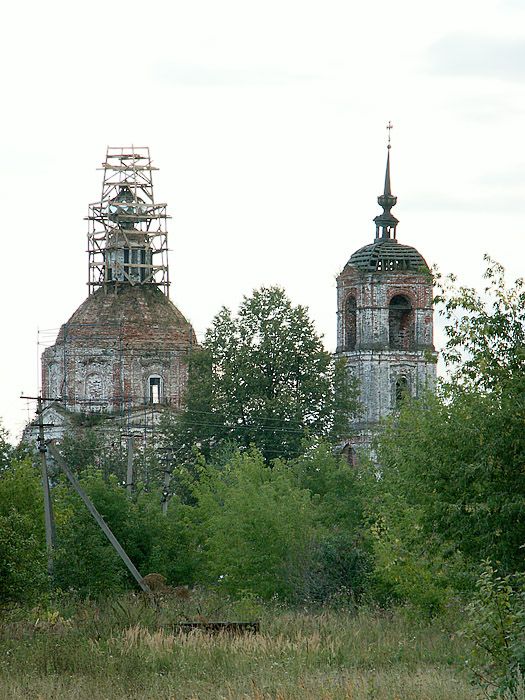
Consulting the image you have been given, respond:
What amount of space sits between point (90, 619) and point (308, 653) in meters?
5.11

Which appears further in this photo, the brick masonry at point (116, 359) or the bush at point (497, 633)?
the brick masonry at point (116, 359)

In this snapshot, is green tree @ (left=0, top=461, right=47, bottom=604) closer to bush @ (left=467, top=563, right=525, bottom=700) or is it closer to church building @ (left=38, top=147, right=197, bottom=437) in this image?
bush @ (left=467, top=563, right=525, bottom=700)

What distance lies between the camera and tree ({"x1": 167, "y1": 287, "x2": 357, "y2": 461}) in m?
68.4

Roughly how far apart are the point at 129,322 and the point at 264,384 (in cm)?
2013

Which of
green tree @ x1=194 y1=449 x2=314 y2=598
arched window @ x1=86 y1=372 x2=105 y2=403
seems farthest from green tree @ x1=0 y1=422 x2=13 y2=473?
arched window @ x1=86 y1=372 x2=105 y2=403

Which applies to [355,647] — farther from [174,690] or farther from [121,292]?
[121,292]

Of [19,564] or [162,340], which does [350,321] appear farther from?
[19,564]

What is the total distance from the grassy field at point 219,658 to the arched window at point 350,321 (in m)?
57.1

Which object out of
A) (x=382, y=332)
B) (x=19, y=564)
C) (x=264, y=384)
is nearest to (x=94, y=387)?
(x=382, y=332)

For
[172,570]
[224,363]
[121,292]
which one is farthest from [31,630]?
[121,292]

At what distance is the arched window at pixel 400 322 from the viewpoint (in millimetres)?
89312

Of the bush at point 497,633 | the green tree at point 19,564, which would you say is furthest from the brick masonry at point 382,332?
the bush at point 497,633

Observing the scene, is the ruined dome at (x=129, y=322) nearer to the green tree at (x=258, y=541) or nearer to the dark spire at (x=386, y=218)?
the dark spire at (x=386, y=218)

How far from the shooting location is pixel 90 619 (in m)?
29.0
